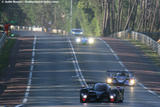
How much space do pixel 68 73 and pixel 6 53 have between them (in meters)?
14.5

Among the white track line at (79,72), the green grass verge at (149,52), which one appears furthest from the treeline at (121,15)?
the white track line at (79,72)

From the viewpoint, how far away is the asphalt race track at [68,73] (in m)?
28.6

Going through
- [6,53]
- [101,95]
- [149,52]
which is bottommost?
[149,52]

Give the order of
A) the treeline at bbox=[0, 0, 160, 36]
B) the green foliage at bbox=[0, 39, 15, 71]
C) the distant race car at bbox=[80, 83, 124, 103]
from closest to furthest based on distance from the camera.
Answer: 1. the distant race car at bbox=[80, 83, 124, 103]
2. the green foliage at bbox=[0, 39, 15, 71]
3. the treeline at bbox=[0, 0, 160, 36]

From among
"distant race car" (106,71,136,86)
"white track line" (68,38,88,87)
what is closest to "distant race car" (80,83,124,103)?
"distant race car" (106,71,136,86)

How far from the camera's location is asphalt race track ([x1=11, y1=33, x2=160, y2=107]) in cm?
2861

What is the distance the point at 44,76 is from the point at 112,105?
20555 millimetres

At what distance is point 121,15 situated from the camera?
12938 cm

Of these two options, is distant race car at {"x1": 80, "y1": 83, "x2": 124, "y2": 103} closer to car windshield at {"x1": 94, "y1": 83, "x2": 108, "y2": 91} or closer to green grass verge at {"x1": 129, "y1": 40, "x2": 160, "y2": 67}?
car windshield at {"x1": 94, "y1": 83, "x2": 108, "y2": 91}

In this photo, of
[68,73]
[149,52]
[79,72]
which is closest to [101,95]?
[68,73]

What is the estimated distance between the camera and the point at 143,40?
73.7m

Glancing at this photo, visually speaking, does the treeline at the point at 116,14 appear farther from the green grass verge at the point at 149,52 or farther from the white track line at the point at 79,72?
the white track line at the point at 79,72

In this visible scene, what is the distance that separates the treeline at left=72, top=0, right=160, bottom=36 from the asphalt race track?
138ft

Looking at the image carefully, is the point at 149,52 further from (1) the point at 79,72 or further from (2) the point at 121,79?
(2) the point at 121,79
